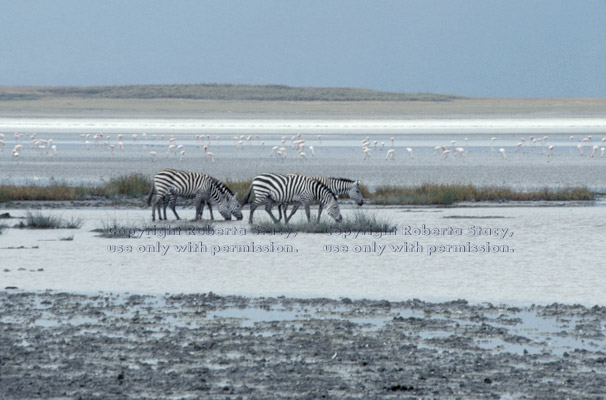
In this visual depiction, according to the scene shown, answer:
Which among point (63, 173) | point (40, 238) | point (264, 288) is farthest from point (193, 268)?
point (63, 173)

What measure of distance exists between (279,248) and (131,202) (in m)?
8.47

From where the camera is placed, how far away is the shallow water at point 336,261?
1098 centimetres

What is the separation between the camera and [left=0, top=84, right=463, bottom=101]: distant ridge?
468ft

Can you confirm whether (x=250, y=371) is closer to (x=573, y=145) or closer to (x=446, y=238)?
(x=446, y=238)

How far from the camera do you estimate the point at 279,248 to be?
1441cm

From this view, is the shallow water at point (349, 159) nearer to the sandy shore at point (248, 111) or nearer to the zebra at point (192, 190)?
the zebra at point (192, 190)

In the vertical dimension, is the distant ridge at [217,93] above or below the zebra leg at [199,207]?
above

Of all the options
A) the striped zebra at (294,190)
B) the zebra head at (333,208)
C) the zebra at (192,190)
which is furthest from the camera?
the zebra at (192,190)

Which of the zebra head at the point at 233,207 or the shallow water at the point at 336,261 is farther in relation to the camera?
the zebra head at the point at 233,207

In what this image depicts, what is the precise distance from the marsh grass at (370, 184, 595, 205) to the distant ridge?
118m

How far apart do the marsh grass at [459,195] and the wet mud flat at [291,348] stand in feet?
39.1

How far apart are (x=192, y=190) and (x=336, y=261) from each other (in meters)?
5.10

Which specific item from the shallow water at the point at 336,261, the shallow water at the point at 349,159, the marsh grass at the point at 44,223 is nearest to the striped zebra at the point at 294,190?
the shallow water at the point at 336,261

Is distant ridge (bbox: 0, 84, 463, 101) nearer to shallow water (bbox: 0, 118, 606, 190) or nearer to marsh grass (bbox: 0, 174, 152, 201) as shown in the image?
shallow water (bbox: 0, 118, 606, 190)
